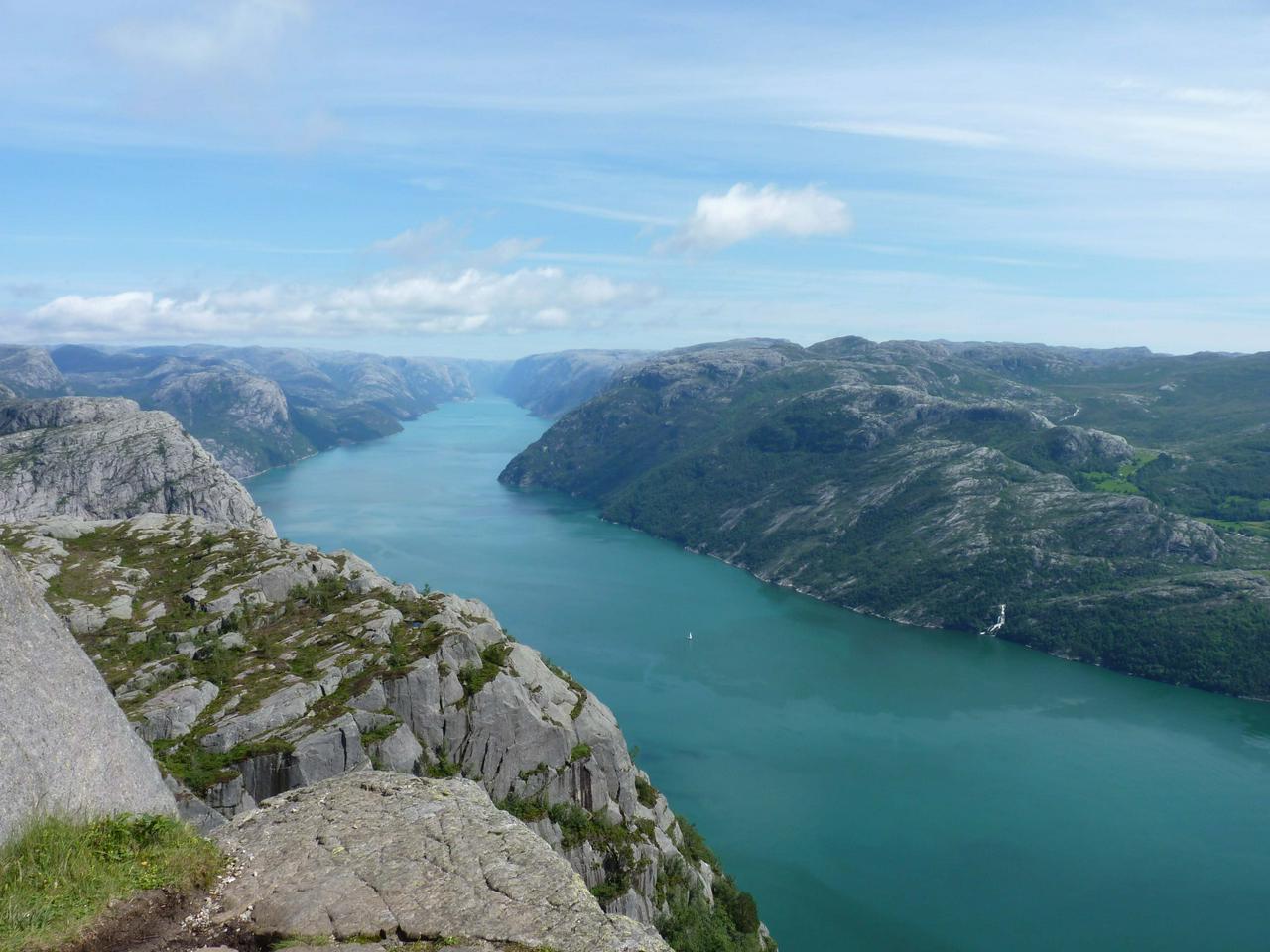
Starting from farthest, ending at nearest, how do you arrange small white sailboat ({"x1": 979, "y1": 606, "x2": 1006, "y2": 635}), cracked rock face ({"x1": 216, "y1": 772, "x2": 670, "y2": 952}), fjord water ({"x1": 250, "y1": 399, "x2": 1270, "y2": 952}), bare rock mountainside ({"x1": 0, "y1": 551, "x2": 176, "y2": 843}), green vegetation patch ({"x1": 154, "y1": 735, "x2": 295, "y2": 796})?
small white sailboat ({"x1": 979, "y1": 606, "x2": 1006, "y2": 635}) → fjord water ({"x1": 250, "y1": 399, "x2": 1270, "y2": 952}) → green vegetation patch ({"x1": 154, "y1": 735, "x2": 295, "y2": 796}) → bare rock mountainside ({"x1": 0, "y1": 551, "x2": 176, "y2": 843}) → cracked rock face ({"x1": 216, "y1": 772, "x2": 670, "y2": 952})

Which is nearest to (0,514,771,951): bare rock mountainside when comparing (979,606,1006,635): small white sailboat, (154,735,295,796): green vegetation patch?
(154,735,295,796): green vegetation patch

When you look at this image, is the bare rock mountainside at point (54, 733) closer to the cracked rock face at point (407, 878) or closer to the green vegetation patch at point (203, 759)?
the cracked rock face at point (407, 878)

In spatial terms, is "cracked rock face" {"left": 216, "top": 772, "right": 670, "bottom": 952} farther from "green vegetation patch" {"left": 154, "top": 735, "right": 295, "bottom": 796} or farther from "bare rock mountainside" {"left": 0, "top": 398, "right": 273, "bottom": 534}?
"bare rock mountainside" {"left": 0, "top": 398, "right": 273, "bottom": 534}

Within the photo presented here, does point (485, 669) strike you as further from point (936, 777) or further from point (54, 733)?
point (936, 777)

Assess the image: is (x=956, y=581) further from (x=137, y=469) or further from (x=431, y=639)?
(x=137, y=469)

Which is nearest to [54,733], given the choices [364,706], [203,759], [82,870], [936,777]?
[82,870]

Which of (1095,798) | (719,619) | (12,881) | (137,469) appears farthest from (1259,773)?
(137,469)
